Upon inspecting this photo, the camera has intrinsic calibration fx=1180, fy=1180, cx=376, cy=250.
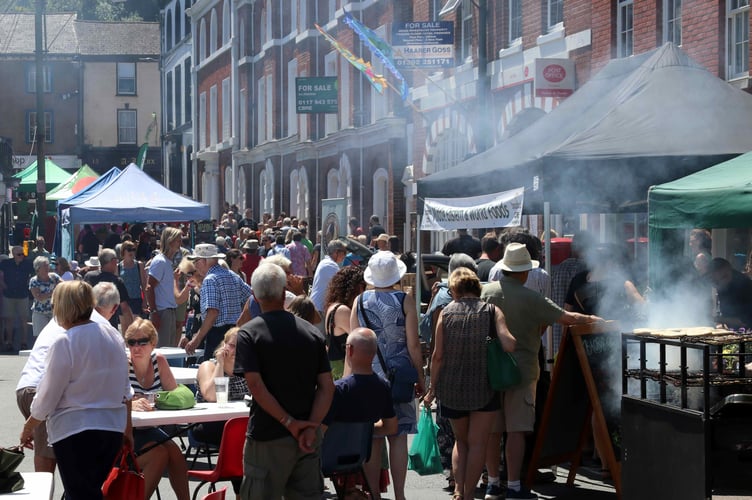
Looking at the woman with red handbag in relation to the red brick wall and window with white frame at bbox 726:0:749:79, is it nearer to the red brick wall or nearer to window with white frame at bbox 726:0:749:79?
window with white frame at bbox 726:0:749:79

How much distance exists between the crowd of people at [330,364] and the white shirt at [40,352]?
12 mm

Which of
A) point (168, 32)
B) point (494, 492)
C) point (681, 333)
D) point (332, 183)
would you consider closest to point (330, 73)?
point (332, 183)

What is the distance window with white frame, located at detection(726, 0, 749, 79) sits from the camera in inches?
583

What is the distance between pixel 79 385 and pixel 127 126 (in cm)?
6311

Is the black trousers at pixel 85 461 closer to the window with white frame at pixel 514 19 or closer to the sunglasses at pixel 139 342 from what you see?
the sunglasses at pixel 139 342

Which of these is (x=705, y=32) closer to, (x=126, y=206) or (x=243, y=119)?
(x=126, y=206)

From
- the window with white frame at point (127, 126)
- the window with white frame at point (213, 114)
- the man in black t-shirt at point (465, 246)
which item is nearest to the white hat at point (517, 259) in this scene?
the man in black t-shirt at point (465, 246)

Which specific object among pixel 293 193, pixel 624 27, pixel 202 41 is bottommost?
pixel 293 193

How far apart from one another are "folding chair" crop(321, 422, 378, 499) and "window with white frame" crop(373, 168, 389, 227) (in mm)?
22444

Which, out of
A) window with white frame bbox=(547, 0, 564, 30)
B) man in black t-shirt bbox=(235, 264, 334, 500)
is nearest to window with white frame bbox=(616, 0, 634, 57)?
window with white frame bbox=(547, 0, 564, 30)

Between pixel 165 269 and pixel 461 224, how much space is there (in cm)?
388

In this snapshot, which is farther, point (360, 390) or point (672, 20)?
point (672, 20)

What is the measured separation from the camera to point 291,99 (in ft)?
125

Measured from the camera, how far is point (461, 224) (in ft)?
40.0
